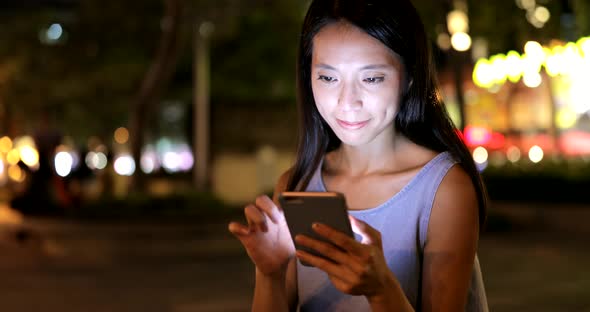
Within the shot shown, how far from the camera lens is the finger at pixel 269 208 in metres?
2.19

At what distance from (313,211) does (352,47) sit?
1.64 ft

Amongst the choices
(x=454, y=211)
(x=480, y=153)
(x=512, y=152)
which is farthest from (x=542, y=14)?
(x=454, y=211)

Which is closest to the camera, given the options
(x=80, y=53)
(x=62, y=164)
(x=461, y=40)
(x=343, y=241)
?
(x=343, y=241)

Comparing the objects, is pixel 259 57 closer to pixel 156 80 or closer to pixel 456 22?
pixel 156 80

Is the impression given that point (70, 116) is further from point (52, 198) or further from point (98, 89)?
point (52, 198)

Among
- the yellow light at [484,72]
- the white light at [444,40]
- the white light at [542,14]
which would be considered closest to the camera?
the white light at [542,14]

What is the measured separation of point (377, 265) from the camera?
191 centimetres

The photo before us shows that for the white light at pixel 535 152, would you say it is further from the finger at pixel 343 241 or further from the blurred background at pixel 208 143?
the finger at pixel 343 241

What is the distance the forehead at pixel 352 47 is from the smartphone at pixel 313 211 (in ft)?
1.42

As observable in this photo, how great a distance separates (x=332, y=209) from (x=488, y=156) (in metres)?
28.0

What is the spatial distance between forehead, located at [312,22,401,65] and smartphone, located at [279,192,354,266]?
0.43m

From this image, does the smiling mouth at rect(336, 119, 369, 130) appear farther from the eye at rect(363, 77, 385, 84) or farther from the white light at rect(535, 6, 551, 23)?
the white light at rect(535, 6, 551, 23)

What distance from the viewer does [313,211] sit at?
1964mm

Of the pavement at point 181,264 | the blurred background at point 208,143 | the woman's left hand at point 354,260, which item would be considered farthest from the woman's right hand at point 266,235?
the pavement at point 181,264
